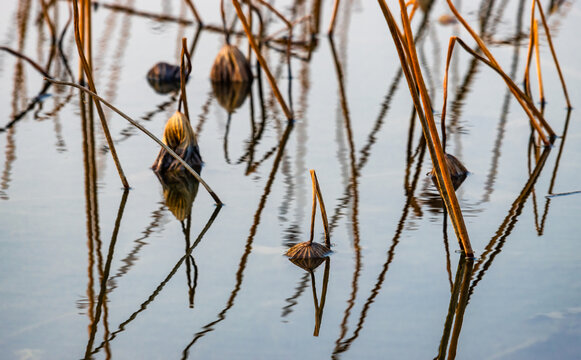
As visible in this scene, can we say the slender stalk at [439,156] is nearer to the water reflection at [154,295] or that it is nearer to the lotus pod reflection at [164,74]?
the water reflection at [154,295]

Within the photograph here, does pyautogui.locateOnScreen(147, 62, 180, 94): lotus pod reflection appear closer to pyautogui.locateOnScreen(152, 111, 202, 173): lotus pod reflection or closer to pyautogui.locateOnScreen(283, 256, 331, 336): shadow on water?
pyautogui.locateOnScreen(152, 111, 202, 173): lotus pod reflection

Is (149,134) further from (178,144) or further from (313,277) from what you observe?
(313,277)

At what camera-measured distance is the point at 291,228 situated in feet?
5.02

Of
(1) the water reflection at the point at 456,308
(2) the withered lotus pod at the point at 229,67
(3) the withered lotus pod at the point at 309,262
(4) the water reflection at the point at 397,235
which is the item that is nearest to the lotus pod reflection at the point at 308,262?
(3) the withered lotus pod at the point at 309,262

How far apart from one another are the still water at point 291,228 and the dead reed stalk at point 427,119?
0.27 ft

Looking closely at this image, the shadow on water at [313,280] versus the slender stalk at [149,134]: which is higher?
the slender stalk at [149,134]

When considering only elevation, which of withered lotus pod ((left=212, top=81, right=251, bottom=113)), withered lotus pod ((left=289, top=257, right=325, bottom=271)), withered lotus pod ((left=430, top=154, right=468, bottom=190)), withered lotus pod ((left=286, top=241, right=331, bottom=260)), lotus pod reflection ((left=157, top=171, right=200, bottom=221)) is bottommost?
withered lotus pod ((left=289, top=257, right=325, bottom=271))

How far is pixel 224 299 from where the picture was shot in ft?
4.04

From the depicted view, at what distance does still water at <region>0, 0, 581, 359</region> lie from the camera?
113 centimetres

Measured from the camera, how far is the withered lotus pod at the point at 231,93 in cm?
255

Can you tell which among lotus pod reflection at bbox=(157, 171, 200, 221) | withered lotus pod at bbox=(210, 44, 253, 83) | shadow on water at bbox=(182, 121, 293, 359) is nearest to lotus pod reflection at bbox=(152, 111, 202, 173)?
lotus pod reflection at bbox=(157, 171, 200, 221)

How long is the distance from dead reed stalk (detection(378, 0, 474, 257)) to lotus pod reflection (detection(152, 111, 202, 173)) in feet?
2.28

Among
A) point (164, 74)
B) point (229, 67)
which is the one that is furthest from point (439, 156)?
point (164, 74)

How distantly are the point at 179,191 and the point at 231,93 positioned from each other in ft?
3.19
